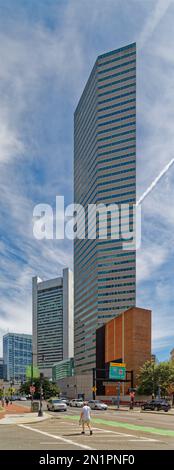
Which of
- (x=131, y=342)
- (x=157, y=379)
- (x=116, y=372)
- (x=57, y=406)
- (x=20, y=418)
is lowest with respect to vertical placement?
(x=157, y=379)

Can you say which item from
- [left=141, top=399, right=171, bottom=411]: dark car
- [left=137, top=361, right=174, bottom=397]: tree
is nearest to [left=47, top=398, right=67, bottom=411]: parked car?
[left=141, top=399, right=171, bottom=411]: dark car

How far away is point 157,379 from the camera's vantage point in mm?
86312

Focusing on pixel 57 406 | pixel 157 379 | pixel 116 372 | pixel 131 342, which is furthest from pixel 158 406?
pixel 131 342

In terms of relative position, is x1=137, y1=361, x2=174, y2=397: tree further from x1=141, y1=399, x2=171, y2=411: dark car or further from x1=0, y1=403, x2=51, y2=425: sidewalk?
x1=0, y1=403, x2=51, y2=425: sidewalk

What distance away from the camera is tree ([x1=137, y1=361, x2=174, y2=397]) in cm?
8638

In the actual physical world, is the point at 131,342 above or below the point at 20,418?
above

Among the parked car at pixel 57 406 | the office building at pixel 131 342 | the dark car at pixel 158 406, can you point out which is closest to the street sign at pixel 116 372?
the office building at pixel 131 342

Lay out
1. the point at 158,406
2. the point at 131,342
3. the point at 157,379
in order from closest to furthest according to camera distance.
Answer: the point at 158,406 → the point at 157,379 → the point at 131,342

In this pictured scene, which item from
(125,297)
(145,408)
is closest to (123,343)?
(145,408)

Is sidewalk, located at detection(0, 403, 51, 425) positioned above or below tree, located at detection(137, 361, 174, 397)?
above

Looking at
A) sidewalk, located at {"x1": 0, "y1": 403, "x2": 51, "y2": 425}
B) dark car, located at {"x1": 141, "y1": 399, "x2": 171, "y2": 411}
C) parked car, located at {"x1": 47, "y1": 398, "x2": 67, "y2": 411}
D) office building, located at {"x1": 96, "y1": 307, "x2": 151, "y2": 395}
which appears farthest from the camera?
office building, located at {"x1": 96, "y1": 307, "x2": 151, "y2": 395}

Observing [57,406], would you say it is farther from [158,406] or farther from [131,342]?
[131,342]
